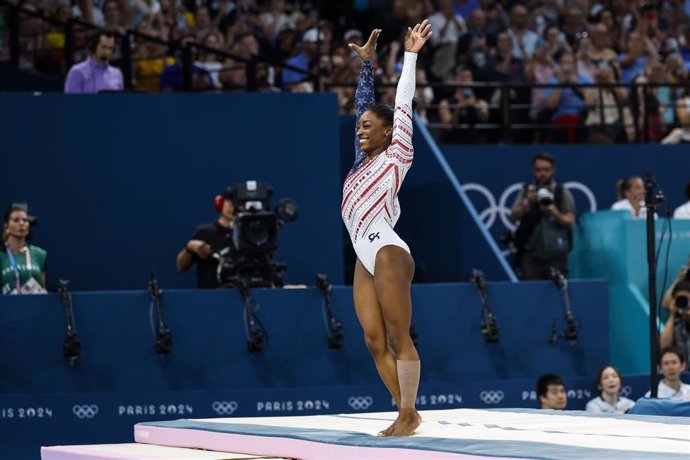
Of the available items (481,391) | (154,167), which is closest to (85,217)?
(154,167)

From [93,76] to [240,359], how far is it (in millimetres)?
2589

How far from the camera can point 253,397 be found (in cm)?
923

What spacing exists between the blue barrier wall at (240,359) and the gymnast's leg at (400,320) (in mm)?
2881

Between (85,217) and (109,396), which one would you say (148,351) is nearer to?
(109,396)

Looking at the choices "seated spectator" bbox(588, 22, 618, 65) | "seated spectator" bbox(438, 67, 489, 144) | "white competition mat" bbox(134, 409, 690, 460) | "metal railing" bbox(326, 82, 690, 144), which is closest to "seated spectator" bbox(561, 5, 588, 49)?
"seated spectator" bbox(588, 22, 618, 65)

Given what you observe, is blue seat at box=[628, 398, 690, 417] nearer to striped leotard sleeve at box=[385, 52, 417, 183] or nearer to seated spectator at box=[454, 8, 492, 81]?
striped leotard sleeve at box=[385, 52, 417, 183]

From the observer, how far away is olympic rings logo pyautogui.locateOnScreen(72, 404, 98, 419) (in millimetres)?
8906

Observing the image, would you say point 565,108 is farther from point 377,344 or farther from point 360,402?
point 377,344

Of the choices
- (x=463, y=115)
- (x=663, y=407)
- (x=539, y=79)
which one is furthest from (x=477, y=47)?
(x=663, y=407)

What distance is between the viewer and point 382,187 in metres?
6.51

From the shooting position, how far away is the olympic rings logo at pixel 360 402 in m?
9.34

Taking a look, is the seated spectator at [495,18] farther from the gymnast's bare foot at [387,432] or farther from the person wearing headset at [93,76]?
the gymnast's bare foot at [387,432]

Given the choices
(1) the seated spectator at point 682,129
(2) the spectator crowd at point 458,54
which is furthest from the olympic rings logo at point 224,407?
(1) the seated spectator at point 682,129

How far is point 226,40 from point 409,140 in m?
6.91
